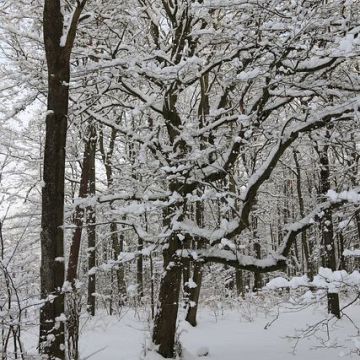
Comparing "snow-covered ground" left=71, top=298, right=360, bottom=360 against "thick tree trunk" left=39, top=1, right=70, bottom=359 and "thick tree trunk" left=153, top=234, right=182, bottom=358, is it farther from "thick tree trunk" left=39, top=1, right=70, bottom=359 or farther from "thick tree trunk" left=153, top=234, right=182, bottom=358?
"thick tree trunk" left=39, top=1, right=70, bottom=359

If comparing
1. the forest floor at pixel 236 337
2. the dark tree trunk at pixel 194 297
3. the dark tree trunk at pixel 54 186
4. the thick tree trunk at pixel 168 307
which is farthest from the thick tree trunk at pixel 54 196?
the dark tree trunk at pixel 194 297

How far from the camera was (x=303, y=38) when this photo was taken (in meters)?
5.77

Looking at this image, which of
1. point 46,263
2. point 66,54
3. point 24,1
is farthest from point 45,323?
point 24,1

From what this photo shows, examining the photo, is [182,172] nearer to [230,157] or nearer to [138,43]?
[230,157]

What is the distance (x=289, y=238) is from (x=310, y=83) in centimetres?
228

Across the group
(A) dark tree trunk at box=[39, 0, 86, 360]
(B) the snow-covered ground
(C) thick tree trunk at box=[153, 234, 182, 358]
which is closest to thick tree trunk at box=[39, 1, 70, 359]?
(A) dark tree trunk at box=[39, 0, 86, 360]

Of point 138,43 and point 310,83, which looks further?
point 138,43

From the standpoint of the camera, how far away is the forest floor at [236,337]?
24.8 feet

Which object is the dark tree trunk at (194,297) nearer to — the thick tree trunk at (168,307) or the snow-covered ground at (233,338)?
the snow-covered ground at (233,338)

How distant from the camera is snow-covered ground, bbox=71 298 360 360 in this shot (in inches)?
300

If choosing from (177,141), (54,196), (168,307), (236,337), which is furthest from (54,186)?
(236,337)

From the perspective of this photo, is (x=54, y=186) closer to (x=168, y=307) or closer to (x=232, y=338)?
(x=168, y=307)

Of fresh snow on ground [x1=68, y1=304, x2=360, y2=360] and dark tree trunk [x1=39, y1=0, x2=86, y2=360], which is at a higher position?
dark tree trunk [x1=39, y1=0, x2=86, y2=360]

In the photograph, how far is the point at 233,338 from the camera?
9711 mm
